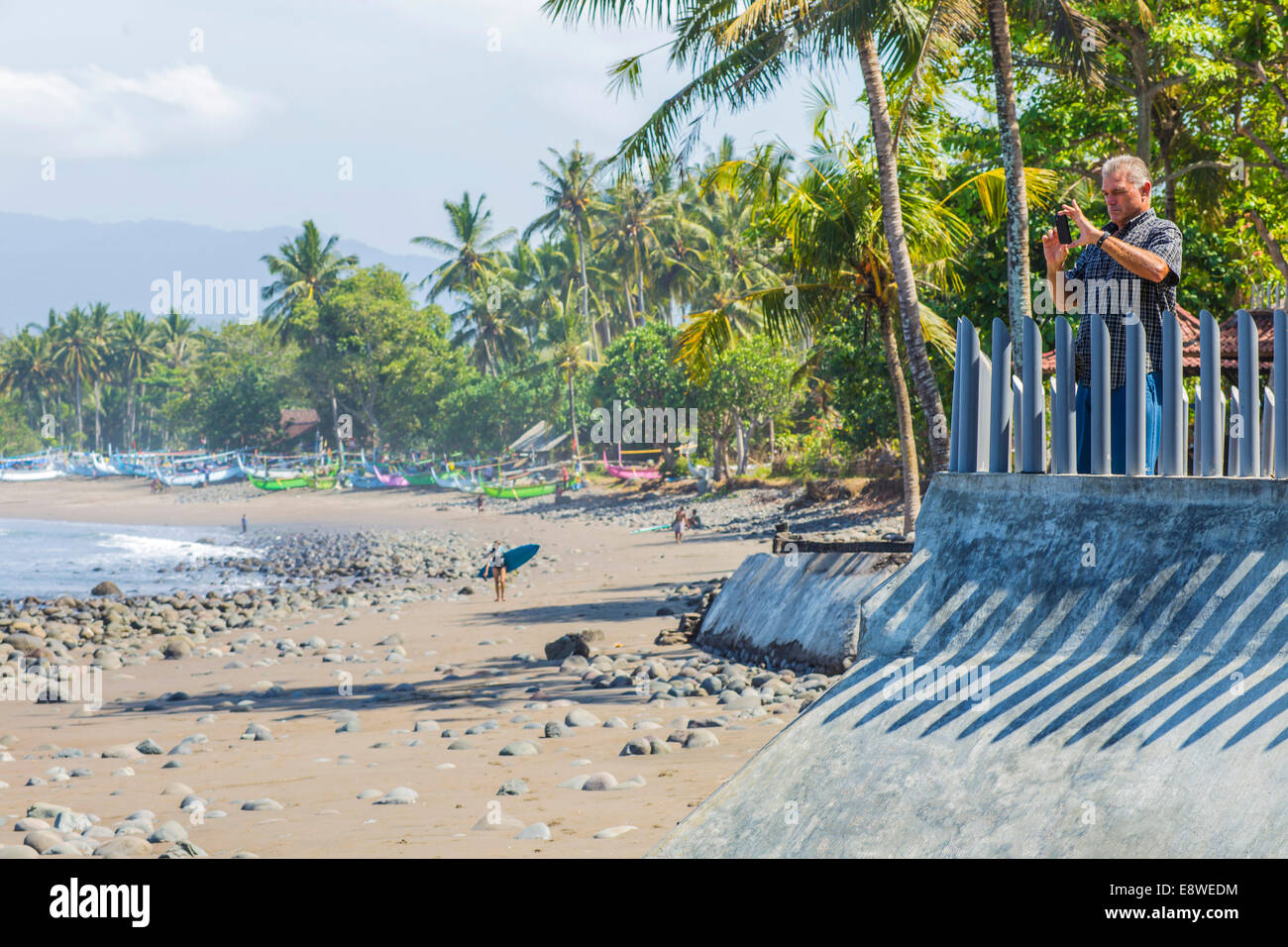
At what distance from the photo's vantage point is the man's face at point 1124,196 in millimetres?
4961

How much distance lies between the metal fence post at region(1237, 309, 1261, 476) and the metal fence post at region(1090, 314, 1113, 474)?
1.75 ft

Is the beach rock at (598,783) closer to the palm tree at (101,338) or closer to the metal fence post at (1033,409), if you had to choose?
the metal fence post at (1033,409)

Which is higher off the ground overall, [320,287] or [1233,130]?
[320,287]

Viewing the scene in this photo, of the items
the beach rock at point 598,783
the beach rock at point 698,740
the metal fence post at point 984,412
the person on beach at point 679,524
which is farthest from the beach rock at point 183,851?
the person on beach at point 679,524

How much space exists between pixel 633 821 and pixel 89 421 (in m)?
122

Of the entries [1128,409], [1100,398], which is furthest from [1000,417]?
[1128,409]

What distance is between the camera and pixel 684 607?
16.0m

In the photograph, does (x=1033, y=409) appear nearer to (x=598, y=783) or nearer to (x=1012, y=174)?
(x=598, y=783)

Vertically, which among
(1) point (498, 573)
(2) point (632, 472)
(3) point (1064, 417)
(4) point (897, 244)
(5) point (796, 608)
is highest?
(4) point (897, 244)

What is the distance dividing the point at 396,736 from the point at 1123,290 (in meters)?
6.60

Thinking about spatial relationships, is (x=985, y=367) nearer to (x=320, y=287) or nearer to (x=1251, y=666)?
(x=1251, y=666)

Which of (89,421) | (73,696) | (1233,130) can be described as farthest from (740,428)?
(89,421)

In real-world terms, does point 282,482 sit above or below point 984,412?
below

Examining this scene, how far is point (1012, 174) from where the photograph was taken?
11578 millimetres
